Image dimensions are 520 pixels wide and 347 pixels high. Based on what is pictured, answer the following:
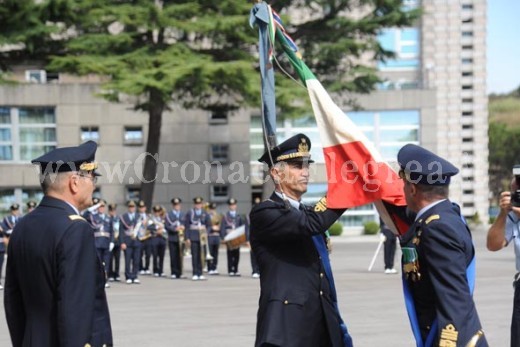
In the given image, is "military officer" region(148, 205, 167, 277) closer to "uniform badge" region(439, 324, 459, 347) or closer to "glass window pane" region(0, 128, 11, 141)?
"glass window pane" region(0, 128, 11, 141)

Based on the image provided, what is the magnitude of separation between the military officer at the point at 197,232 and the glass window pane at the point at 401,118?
18563 millimetres

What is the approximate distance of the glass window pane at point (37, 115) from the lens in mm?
38438

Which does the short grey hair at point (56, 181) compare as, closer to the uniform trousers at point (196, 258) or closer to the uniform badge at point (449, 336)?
the uniform badge at point (449, 336)

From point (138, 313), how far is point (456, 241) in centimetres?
1011

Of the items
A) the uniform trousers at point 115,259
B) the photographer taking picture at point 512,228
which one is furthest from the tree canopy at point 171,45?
the photographer taking picture at point 512,228

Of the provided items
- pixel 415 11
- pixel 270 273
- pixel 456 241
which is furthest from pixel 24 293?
pixel 415 11

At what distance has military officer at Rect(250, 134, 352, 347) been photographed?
19.3 ft

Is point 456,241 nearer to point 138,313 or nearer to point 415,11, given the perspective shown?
point 138,313

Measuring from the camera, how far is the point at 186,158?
39031 millimetres

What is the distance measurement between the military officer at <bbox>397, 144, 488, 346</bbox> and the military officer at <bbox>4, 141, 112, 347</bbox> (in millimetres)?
1778

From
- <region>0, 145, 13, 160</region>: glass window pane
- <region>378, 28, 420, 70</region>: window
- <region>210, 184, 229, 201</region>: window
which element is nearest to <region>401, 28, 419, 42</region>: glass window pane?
<region>378, 28, 420, 70</region>: window

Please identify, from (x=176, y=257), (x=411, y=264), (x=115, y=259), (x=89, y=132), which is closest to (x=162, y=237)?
(x=176, y=257)

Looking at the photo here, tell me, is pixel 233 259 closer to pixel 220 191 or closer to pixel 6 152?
pixel 220 191

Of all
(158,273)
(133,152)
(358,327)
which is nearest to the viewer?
(358,327)
